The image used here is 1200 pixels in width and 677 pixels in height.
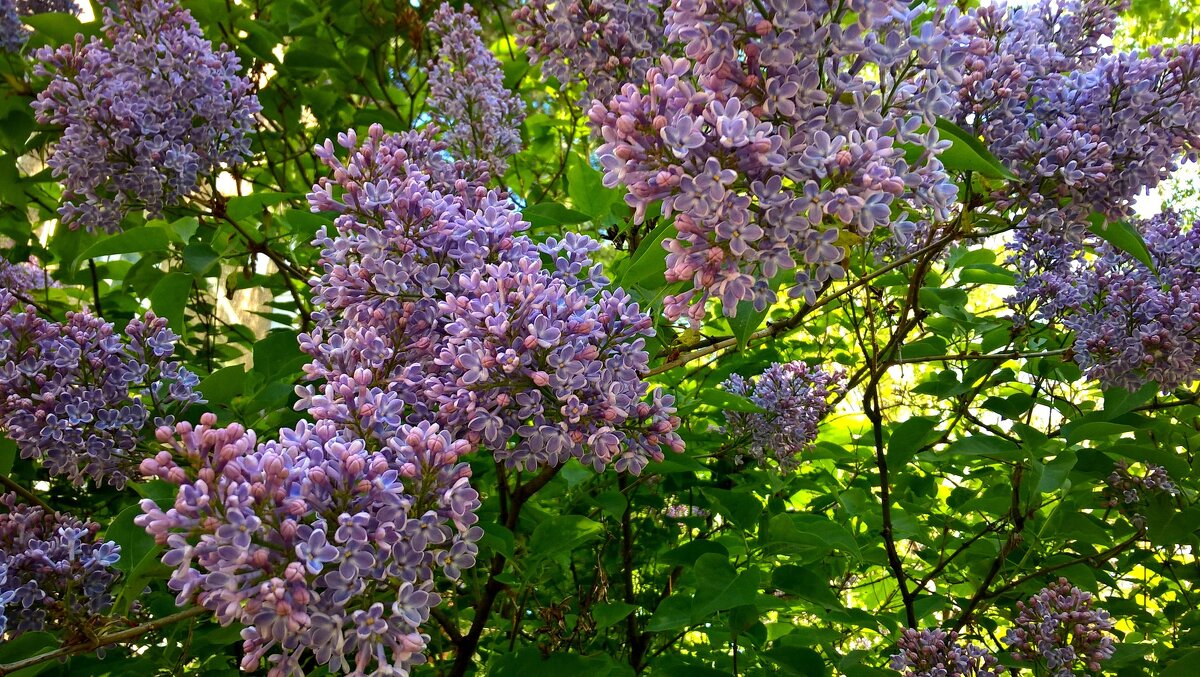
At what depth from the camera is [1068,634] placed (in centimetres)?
175

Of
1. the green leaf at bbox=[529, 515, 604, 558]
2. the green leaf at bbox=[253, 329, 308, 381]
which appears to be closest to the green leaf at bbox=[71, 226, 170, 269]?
the green leaf at bbox=[253, 329, 308, 381]

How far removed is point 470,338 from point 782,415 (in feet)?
4.30

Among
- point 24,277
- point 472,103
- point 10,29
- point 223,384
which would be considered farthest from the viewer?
point 24,277

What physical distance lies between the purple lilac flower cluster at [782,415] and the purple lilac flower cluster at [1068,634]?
65cm

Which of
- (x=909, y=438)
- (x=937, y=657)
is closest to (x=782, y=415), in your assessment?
(x=909, y=438)

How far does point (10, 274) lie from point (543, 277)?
227cm

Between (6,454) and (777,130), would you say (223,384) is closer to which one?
(6,454)

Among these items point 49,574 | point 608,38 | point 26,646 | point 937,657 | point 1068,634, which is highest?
point 608,38

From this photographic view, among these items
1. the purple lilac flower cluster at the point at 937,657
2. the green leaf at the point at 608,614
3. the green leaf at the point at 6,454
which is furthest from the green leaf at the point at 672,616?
the green leaf at the point at 6,454

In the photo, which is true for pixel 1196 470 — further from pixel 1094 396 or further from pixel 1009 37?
pixel 1009 37

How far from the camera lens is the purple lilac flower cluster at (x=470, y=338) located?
105 cm

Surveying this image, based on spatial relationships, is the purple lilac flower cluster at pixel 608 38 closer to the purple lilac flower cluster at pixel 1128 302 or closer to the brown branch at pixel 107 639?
the purple lilac flower cluster at pixel 1128 302

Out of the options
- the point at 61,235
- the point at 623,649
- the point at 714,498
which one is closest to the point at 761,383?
the point at 714,498

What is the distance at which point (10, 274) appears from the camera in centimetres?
259
